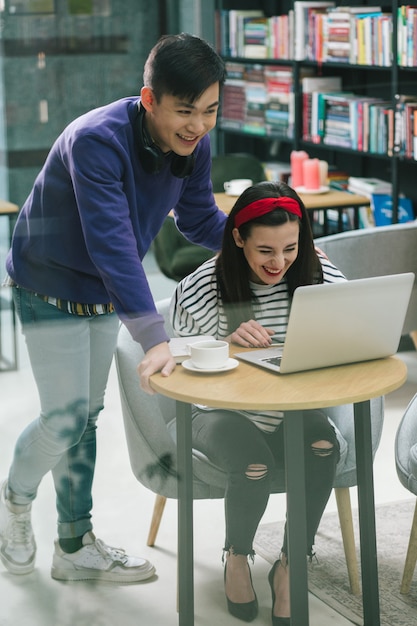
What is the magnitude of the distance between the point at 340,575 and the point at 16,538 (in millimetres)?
605

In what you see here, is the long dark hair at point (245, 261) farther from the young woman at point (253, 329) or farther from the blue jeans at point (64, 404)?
the blue jeans at point (64, 404)

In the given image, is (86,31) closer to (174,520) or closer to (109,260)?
(109,260)

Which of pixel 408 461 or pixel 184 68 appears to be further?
pixel 408 461

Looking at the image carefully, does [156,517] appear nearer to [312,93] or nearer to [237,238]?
[237,238]

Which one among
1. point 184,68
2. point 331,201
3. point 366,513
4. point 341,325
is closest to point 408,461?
point 366,513

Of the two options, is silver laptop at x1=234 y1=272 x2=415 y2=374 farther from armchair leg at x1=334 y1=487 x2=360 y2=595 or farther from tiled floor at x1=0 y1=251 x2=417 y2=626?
armchair leg at x1=334 y1=487 x2=360 y2=595

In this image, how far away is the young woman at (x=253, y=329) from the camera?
1.77 m

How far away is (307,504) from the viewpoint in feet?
5.83

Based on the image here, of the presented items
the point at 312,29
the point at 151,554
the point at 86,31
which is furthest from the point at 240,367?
the point at 312,29

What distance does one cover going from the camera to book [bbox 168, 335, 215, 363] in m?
1.65

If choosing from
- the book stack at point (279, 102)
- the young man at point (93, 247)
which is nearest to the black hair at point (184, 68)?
the young man at point (93, 247)

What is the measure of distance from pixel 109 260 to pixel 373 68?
0.95 metres

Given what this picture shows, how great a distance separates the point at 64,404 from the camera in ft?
5.76

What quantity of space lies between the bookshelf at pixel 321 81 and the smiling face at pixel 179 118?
0.26 meters
